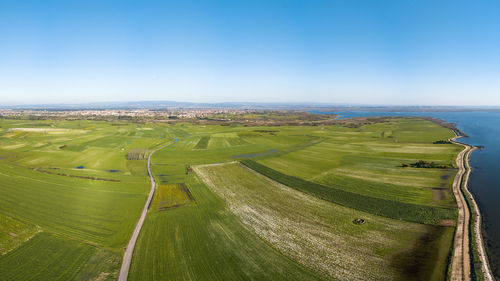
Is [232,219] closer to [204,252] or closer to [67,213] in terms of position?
[204,252]

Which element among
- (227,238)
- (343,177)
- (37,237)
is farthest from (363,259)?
(37,237)

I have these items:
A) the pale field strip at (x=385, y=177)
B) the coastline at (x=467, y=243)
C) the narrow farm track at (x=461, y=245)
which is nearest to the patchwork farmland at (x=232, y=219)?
the pale field strip at (x=385, y=177)

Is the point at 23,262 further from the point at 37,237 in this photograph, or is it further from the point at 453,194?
the point at 453,194

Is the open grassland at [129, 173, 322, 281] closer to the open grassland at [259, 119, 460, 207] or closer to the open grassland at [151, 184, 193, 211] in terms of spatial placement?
the open grassland at [151, 184, 193, 211]

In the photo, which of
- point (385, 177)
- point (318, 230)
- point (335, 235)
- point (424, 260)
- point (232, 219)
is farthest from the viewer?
point (385, 177)

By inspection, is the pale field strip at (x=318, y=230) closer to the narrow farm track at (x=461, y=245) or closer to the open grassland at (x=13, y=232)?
the narrow farm track at (x=461, y=245)

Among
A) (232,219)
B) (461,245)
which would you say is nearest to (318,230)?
(232,219)
